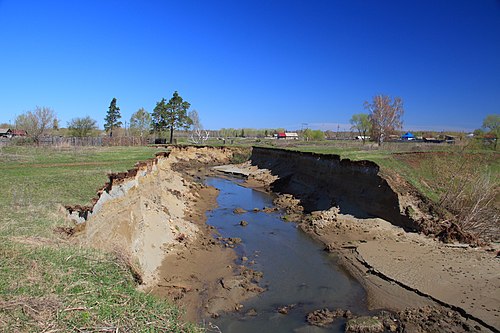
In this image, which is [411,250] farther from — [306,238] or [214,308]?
[214,308]

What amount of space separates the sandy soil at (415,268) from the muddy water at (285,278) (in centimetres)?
72

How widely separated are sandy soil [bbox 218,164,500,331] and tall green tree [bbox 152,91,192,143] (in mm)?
58894

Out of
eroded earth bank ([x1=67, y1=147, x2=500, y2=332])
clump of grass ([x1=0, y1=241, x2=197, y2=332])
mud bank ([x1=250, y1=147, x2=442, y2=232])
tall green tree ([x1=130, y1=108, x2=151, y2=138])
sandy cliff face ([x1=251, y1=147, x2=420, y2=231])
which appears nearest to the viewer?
clump of grass ([x1=0, y1=241, x2=197, y2=332])

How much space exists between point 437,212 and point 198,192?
18.0 metres

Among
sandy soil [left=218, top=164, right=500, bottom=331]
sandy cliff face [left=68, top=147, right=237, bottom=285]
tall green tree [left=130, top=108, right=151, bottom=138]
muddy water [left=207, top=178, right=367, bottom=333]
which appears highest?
tall green tree [left=130, top=108, right=151, bottom=138]

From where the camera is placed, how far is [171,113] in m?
72.2

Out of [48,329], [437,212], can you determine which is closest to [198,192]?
[437,212]

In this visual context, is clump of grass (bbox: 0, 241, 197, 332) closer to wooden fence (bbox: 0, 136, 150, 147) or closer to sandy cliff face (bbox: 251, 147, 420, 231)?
sandy cliff face (bbox: 251, 147, 420, 231)

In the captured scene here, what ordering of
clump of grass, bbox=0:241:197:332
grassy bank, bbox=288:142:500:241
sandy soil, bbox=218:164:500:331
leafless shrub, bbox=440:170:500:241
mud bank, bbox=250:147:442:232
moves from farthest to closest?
mud bank, bbox=250:147:442:232 < grassy bank, bbox=288:142:500:241 < leafless shrub, bbox=440:170:500:241 < sandy soil, bbox=218:164:500:331 < clump of grass, bbox=0:241:197:332

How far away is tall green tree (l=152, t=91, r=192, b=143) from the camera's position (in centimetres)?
7188

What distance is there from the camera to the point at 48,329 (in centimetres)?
492

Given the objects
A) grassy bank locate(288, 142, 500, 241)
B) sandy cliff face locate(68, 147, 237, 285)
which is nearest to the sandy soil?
grassy bank locate(288, 142, 500, 241)

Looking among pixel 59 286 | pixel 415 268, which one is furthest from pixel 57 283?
pixel 415 268

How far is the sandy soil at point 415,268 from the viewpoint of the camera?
388 inches
